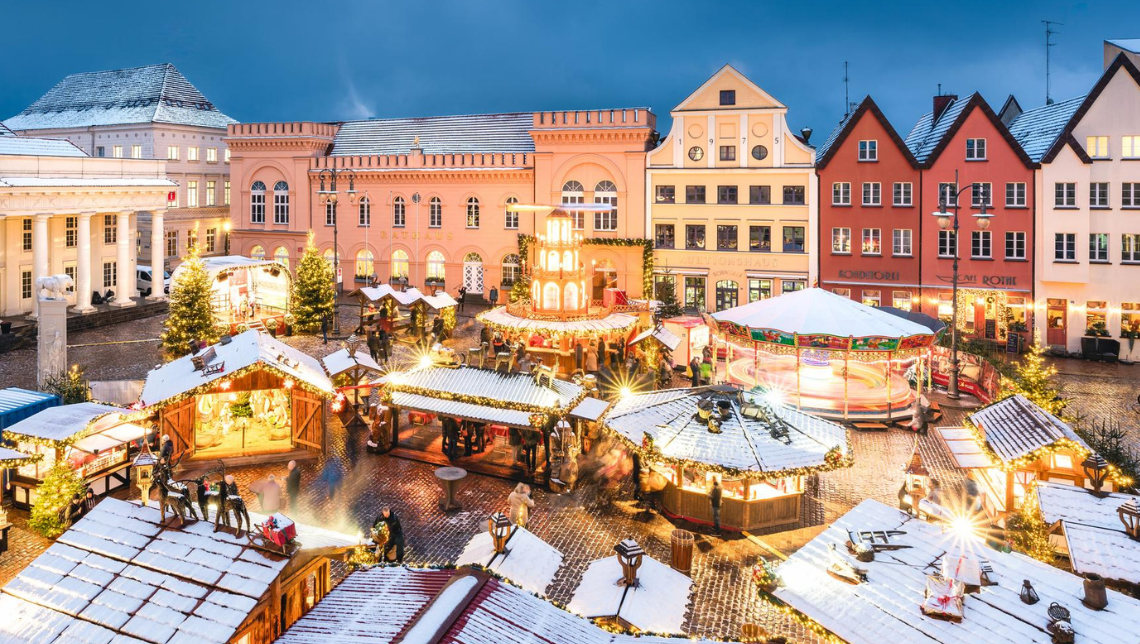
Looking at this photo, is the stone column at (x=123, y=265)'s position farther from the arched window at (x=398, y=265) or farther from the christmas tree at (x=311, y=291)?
the arched window at (x=398, y=265)

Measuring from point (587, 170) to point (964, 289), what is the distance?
1997cm

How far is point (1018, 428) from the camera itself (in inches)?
594

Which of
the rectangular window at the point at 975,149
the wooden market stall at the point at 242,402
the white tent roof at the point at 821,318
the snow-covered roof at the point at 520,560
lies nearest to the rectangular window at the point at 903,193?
the rectangular window at the point at 975,149

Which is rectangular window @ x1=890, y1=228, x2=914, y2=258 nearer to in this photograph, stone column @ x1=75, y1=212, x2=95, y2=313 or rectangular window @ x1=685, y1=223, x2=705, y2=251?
rectangular window @ x1=685, y1=223, x2=705, y2=251

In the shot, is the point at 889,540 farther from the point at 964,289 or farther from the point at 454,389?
the point at 964,289

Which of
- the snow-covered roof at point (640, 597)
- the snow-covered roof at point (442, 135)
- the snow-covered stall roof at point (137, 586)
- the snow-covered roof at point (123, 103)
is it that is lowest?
the snow-covered roof at point (640, 597)

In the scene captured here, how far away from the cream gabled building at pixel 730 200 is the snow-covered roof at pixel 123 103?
36.0 meters

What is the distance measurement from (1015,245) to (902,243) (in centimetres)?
468

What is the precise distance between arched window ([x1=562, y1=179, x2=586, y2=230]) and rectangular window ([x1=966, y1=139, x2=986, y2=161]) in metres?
19.1

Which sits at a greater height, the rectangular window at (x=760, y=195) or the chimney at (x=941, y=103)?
the chimney at (x=941, y=103)

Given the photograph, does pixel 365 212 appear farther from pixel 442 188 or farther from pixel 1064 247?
pixel 1064 247

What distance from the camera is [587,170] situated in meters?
42.1

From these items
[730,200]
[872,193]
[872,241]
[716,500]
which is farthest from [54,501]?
[872,193]

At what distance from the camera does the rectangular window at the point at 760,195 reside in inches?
1532
